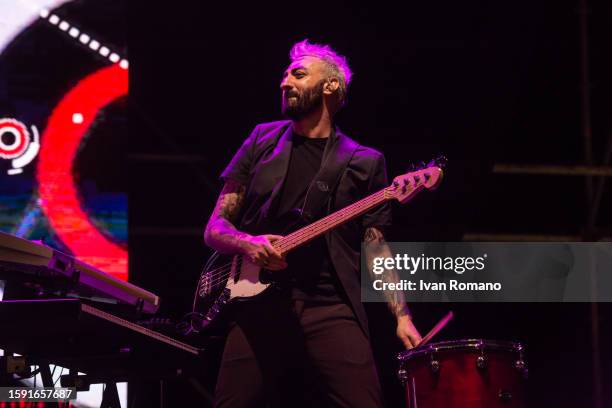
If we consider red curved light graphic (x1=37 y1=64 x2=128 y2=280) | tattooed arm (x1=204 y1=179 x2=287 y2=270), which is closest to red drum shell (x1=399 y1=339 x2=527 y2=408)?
tattooed arm (x1=204 y1=179 x2=287 y2=270)

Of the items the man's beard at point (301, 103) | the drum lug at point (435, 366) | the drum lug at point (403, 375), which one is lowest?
the drum lug at point (403, 375)

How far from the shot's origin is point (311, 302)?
9.25ft

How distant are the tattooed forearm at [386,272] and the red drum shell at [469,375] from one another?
0.18m

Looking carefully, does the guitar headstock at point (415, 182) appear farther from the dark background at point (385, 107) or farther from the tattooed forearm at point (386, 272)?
the dark background at point (385, 107)

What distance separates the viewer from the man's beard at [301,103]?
10.6ft

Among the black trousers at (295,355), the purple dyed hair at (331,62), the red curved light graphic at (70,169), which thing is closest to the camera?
the black trousers at (295,355)

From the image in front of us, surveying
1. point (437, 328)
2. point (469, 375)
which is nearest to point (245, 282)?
point (437, 328)

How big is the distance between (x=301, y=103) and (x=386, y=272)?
0.75 metres

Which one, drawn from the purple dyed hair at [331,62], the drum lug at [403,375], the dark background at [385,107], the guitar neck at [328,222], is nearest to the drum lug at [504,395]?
the drum lug at [403,375]

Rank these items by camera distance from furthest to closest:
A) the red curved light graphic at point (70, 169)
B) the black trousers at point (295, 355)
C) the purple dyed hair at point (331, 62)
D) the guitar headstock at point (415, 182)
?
the red curved light graphic at point (70, 169) < the purple dyed hair at point (331, 62) < the guitar headstock at point (415, 182) < the black trousers at point (295, 355)

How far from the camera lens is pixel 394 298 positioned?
9.88ft

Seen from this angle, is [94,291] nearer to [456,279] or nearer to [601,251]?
[456,279]

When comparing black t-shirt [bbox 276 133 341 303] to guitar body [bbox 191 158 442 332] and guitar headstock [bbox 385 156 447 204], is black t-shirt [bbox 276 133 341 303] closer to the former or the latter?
guitar body [bbox 191 158 442 332]

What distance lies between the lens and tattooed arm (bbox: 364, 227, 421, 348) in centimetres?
297
